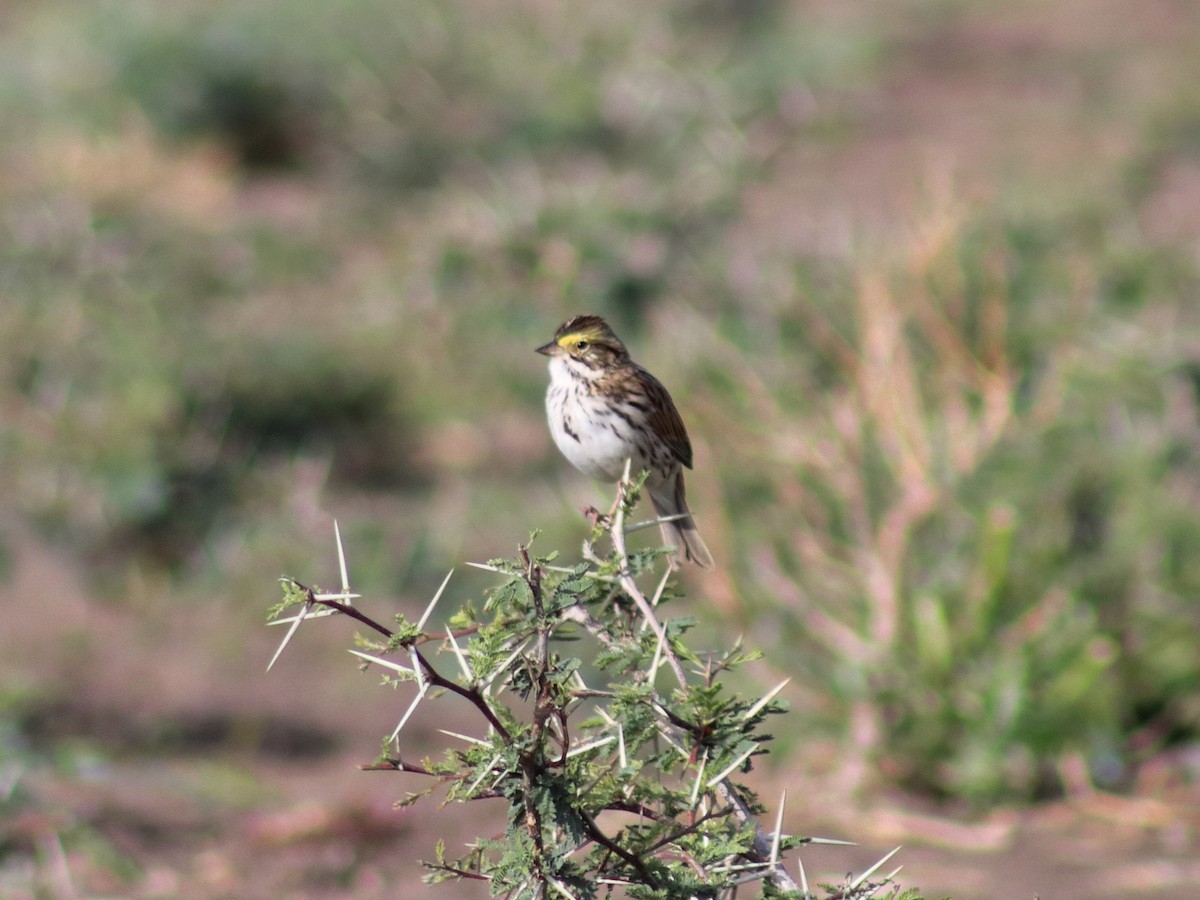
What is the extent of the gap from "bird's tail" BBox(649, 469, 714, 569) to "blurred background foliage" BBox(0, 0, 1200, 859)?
1.35 meters

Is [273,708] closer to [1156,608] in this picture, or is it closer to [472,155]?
[1156,608]

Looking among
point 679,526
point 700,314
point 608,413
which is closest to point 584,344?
point 608,413

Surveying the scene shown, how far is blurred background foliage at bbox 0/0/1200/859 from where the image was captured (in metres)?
6.07

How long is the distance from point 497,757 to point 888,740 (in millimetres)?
3561

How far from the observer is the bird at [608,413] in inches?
169

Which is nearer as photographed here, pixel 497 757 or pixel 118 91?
pixel 497 757

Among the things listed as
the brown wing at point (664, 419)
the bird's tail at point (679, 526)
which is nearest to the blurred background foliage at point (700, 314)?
the bird's tail at point (679, 526)

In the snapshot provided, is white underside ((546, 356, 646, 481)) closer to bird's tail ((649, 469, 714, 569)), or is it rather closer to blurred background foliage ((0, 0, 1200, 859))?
bird's tail ((649, 469, 714, 569))

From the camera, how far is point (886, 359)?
667 centimetres

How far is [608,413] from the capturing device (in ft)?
14.3

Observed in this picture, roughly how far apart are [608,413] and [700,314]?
4.48m

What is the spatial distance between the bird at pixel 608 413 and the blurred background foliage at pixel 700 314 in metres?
1.75

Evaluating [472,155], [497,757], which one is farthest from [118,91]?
[497,757]

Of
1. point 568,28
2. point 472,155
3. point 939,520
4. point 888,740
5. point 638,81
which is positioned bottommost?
point 888,740
